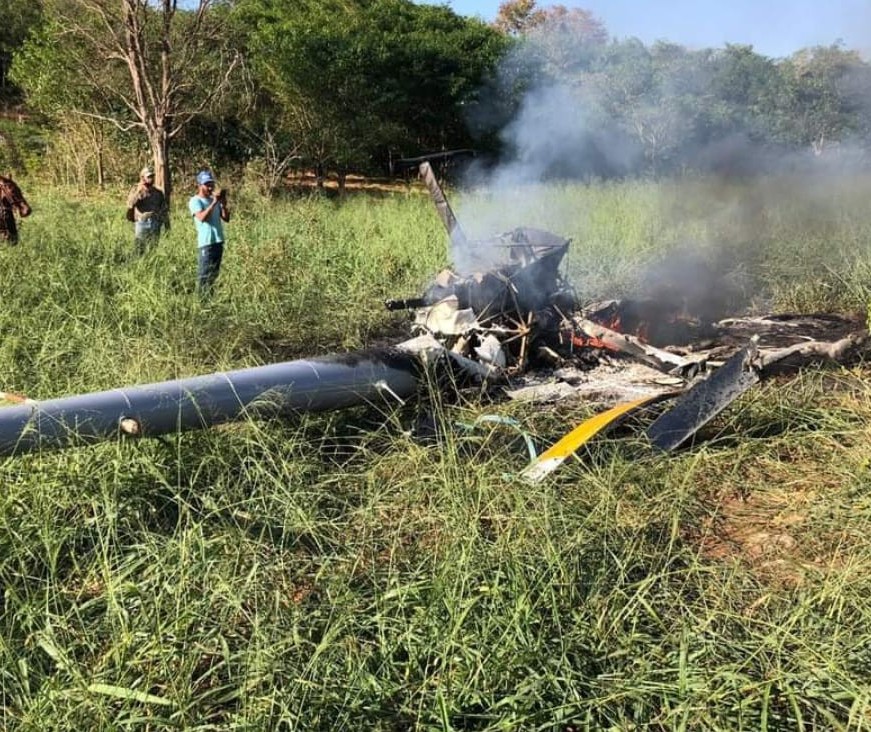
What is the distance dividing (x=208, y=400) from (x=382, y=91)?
15.9m

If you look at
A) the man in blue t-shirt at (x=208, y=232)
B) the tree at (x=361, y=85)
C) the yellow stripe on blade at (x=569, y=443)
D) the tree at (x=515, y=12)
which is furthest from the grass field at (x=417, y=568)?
the tree at (x=515, y=12)

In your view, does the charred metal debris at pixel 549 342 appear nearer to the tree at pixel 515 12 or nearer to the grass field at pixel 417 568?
the grass field at pixel 417 568

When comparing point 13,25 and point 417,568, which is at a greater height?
point 13,25

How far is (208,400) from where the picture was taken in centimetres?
354

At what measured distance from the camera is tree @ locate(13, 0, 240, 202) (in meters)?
10.4

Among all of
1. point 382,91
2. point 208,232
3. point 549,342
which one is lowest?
point 549,342

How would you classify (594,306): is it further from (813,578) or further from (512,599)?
(512,599)

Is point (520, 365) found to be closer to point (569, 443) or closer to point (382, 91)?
point (569, 443)

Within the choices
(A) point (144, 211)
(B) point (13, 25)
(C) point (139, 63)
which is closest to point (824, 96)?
A: (A) point (144, 211)

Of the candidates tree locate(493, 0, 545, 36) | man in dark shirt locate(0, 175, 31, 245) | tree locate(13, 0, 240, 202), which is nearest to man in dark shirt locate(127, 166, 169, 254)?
man in dark shirt locate(0, 175, 31, 245)

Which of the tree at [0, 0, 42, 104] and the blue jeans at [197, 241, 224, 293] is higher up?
the tree at [0, 0, 42, 104]

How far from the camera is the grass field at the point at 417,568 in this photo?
2.08 metres

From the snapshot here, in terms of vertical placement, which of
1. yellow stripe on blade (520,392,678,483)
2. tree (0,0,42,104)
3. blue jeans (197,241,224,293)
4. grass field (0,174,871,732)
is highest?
tree (0,0,42,104)

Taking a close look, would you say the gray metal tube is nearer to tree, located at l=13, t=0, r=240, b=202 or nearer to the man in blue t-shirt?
the man in blue t-shirt
